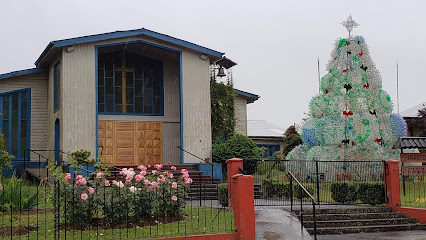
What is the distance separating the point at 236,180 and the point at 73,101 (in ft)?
36.0

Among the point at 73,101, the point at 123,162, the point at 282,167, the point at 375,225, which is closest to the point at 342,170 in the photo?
the point at 282,167

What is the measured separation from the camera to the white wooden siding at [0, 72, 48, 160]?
76.1ft

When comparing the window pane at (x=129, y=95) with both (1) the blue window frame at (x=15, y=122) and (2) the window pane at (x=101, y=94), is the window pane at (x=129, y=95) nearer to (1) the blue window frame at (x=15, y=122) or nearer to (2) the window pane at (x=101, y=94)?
(2) the window pane at (x=101, y=94)

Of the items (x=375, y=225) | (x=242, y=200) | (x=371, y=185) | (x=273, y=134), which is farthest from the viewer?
(x=273, y=134)

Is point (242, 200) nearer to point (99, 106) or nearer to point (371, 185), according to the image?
point (371, 185)

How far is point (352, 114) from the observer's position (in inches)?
931

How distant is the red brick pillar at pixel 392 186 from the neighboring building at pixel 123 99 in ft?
28.8

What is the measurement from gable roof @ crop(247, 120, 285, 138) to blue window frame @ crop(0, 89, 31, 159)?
1989cm

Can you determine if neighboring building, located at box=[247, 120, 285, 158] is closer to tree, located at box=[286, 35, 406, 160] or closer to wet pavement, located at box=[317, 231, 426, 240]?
tree, located at box=[286, 35, 406, 160]

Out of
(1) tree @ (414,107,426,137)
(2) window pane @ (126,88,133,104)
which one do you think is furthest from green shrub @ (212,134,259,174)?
(1) tree @ (414,107,426,137)

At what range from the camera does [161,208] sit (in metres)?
12.2

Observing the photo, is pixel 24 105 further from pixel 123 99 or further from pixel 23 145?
pixel 123 99

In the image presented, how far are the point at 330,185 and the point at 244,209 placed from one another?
664 cm

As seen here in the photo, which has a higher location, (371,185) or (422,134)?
(422,134)
